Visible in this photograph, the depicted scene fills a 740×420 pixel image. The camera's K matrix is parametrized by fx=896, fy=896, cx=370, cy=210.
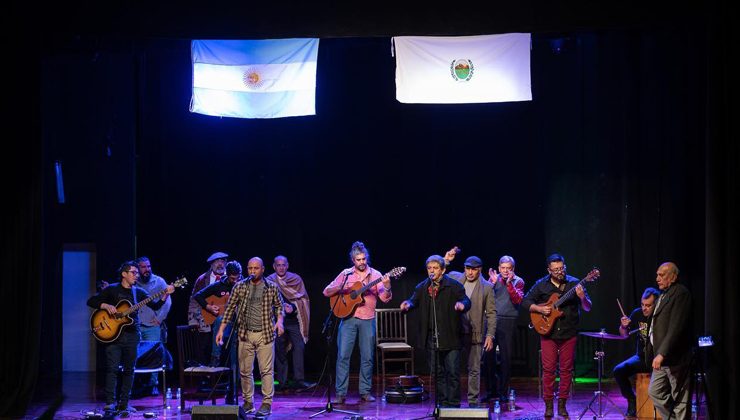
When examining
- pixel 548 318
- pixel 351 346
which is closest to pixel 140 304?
pixel 351 346

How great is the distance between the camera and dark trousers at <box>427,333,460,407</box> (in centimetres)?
923

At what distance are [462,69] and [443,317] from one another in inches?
116

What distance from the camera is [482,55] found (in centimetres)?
1027

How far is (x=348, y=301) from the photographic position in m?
10.1

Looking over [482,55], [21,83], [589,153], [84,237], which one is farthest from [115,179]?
[589,153]

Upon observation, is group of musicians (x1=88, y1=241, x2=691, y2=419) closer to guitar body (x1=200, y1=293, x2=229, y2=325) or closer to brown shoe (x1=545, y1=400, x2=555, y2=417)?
brown shoe (x1=545, y1=400, x2=555, y2=417)

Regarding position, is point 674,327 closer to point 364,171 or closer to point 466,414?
point 466,414

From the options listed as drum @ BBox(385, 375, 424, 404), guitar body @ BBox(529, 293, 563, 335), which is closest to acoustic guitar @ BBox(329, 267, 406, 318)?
drum @ BBox(385, 375, 424, 404)

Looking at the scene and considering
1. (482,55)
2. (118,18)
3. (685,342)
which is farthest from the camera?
(482,55)

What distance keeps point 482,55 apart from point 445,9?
3.40ft

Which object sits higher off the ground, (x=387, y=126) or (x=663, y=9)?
(x=663, y=9)

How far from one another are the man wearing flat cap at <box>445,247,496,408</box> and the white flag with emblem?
1938 mm

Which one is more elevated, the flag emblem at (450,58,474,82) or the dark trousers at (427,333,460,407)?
the flag emblem at (450,58,474,82)

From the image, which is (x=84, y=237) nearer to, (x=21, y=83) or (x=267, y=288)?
(x=21, y=83)
